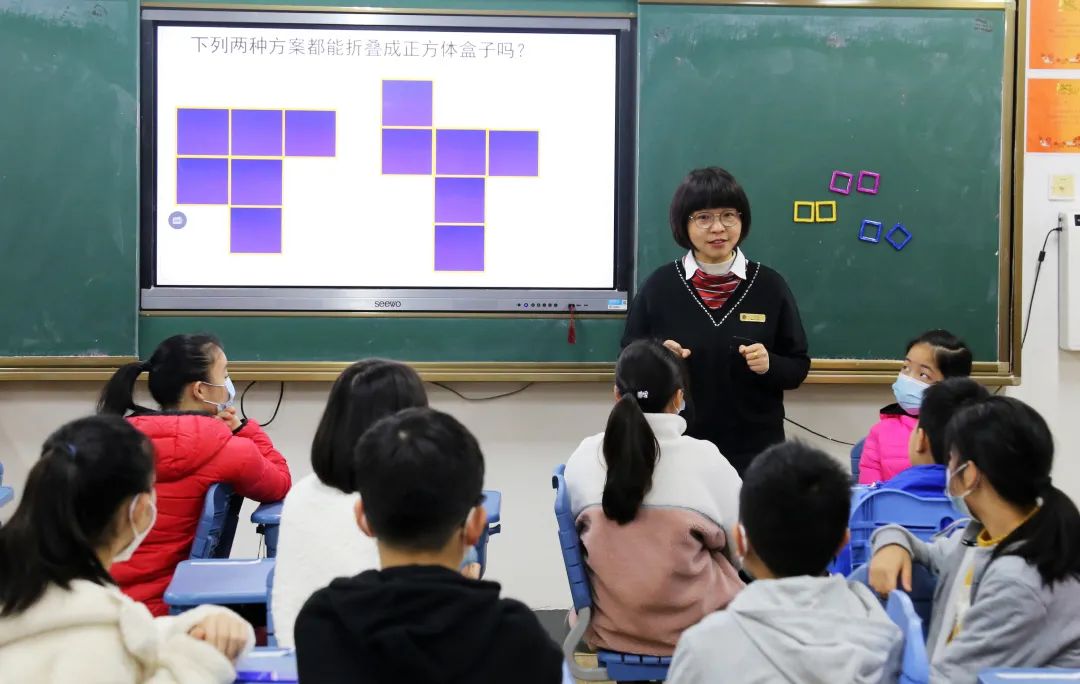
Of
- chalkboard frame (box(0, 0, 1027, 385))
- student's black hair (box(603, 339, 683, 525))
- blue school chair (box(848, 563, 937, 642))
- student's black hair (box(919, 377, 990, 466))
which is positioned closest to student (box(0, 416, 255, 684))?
student's black hair (box(603, 339, 683, 525))

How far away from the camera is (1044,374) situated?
3719mm

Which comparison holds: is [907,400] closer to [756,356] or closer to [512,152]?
[756,356]

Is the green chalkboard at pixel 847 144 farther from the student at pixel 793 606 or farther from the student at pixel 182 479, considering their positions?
the student at pixel 793 606

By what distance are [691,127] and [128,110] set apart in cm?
188

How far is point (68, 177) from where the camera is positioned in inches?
134

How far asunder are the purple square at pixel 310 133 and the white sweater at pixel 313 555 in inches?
77.1

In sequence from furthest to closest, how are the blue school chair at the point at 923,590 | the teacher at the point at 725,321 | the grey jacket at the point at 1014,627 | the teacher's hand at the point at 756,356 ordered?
the teacher at the point at 725,321
the teacher's hand at the point at 756,356
the blue school chair at the point at 923,590
the grey jacket at the point at 1014,627

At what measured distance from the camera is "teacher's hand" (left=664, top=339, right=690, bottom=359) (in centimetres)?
288

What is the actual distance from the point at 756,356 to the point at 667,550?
3.06ft

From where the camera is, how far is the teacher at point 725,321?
298 centimetres

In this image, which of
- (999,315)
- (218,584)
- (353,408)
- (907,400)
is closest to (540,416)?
(907,400)

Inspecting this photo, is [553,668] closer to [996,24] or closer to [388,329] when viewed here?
[388,329]

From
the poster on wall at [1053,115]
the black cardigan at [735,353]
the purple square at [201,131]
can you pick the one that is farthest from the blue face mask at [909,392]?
the purple square at [201,131]

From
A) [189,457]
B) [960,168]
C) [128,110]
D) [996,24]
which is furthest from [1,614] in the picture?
[996,24]
